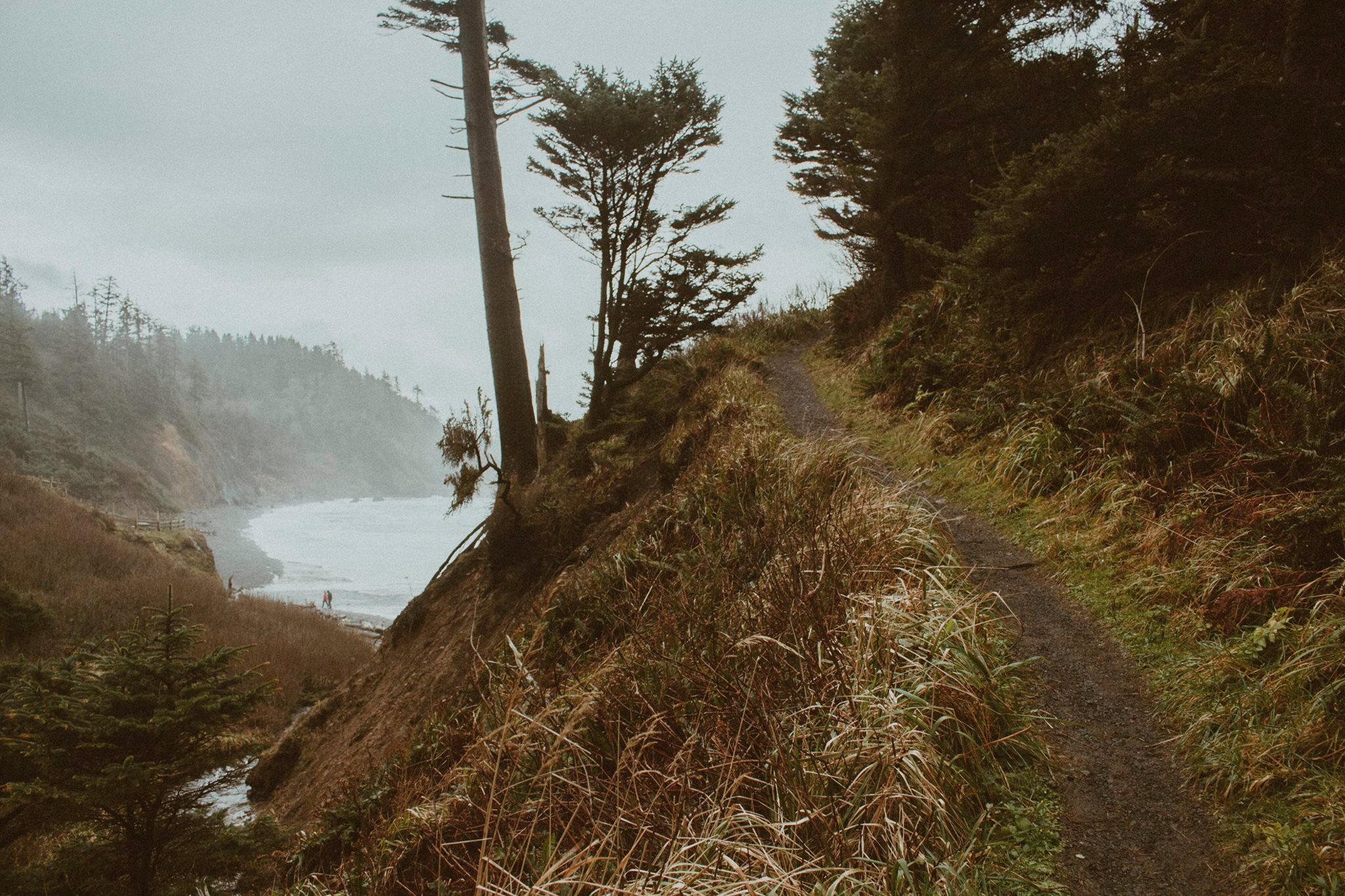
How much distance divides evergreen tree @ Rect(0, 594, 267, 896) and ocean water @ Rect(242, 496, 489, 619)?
2994 centimetres

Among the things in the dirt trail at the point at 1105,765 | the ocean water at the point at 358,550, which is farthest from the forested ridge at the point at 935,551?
the ocean water at the point at 358,550

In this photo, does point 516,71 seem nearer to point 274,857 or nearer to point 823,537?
point 823,537

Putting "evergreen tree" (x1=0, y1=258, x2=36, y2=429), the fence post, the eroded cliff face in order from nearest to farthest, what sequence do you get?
the eroded cliff face, the fence post, "evergreen tree" (x1=0, y1=258, x2=36, y2=429)

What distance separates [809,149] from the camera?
44.2 ft

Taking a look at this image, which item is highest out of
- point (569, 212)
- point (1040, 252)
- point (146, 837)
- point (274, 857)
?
point (569, 212)

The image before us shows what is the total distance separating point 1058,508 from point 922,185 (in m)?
6.01

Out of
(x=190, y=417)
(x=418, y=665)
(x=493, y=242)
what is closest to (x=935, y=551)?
(x=418, y=665)

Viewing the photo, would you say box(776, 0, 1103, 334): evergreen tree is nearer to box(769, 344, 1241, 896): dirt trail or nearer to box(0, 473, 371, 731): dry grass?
box(769, 344, 1241, 896): dirt trail

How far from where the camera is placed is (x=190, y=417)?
86125 mm

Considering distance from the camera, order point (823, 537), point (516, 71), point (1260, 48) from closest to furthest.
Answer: point (823, 537) → point (1260, 48) → point (516, 71)

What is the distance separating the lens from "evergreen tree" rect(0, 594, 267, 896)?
399 centimetres

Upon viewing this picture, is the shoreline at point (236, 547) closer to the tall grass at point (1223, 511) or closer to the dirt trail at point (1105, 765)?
the tall grass at point (1223, 511)

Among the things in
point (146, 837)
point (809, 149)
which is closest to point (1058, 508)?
point (146, 837)

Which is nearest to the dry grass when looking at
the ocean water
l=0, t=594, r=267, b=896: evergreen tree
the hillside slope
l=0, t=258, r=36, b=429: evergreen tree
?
l=0, t=594, r=267, b=896: evergreen tree
